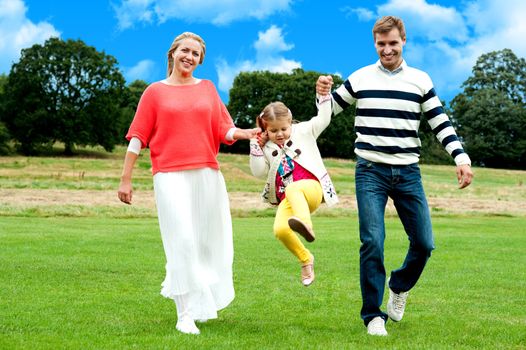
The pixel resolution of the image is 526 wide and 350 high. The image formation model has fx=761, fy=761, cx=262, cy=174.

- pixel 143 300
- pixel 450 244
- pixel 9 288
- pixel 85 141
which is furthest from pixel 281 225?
pixel 85 141

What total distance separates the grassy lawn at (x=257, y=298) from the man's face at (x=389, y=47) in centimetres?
261

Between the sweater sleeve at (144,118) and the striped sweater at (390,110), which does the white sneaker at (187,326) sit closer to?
the sweater sleeve at (144,118)

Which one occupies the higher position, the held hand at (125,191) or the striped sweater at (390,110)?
the striped sweater at (390,110)

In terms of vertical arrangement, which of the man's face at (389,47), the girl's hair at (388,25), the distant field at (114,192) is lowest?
the distant field at (114,192)

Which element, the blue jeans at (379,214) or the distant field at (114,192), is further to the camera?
the distant field at (114,192)

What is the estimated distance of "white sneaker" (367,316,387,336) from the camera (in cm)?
728

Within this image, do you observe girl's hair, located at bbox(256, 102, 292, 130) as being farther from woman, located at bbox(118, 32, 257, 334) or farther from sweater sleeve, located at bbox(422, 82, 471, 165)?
sweater sleeve, located at bbox(422, 82, 471, 165)

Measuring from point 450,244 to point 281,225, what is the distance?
1309 cm

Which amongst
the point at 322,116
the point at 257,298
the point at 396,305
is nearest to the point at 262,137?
the point at 322,116

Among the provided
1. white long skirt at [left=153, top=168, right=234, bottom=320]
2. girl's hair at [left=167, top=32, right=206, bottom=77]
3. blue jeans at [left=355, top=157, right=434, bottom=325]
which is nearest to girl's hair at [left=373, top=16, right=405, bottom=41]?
blue jeans at [left=355, top=157, right=434, bottom=325]

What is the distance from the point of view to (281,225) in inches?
281

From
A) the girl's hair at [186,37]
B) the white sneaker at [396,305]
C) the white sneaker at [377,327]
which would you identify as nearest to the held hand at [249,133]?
the girl's hair at [186,37]

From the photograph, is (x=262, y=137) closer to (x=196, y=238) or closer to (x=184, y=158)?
(x=184, y=158)

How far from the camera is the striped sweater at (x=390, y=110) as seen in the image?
23.2ft
